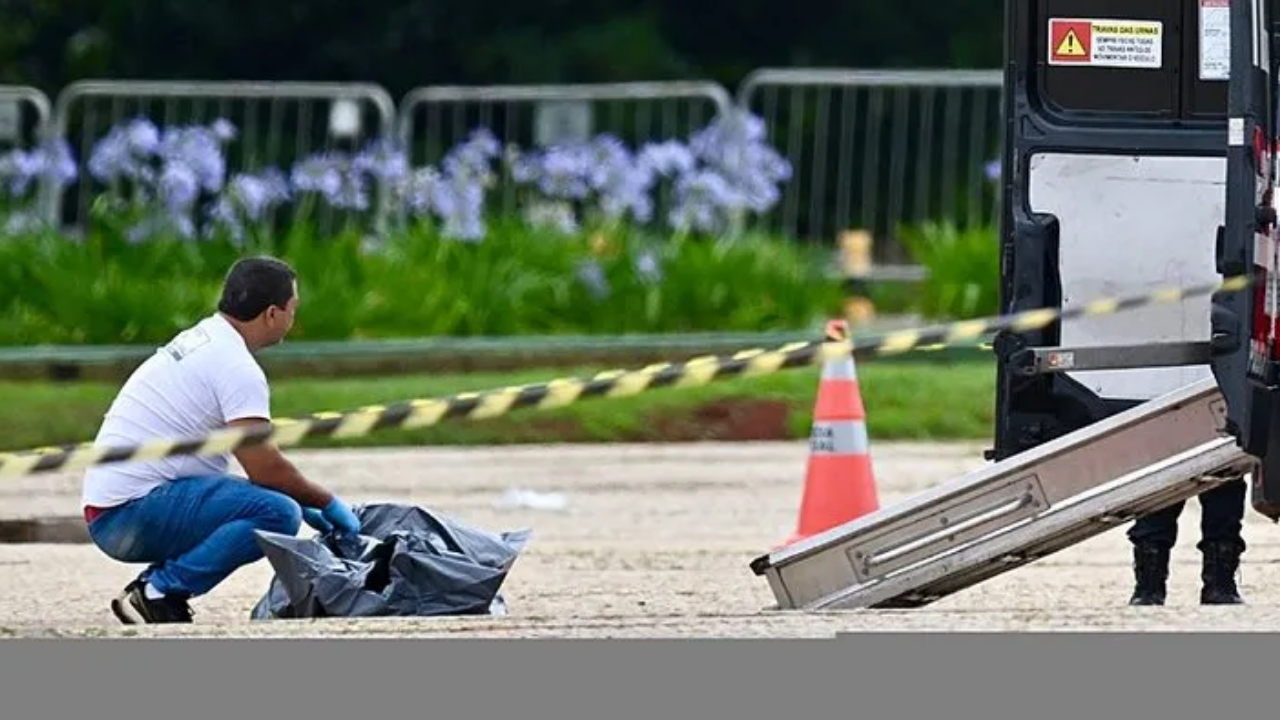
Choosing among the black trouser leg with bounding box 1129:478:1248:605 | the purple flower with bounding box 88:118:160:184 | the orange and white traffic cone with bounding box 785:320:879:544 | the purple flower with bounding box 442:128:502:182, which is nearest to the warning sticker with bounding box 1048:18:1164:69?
the black trouser leg with bounding box 1129:478:1248:605

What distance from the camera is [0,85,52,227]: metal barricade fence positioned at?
19531 mm

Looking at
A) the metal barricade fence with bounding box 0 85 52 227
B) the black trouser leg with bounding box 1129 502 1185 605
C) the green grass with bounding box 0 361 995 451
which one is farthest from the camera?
the metal barricade fence with bounding box 0 85 52 227

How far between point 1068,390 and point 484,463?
5.70 m

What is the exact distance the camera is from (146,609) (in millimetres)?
9555

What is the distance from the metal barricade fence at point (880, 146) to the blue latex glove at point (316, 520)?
35.3 ft

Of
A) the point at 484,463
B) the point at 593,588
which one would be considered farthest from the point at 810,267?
the point at 593,588

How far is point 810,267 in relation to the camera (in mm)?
19438

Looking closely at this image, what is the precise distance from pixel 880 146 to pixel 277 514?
12.0m

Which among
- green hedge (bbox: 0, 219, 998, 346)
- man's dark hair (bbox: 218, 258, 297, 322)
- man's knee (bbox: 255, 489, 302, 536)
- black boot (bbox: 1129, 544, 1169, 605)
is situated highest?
man's dark hair (bbox: 218, 258, 297, 322)

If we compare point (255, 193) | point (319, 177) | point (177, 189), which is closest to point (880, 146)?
point (319, 177)

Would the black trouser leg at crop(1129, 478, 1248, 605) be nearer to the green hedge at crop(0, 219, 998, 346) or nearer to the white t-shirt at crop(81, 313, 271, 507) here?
the white t-shirt at crop(81, 313, 271, 507)

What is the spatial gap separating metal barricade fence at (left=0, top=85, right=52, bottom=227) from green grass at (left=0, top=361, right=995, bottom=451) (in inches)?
104

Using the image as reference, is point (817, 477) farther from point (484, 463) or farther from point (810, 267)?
point (810, 267)

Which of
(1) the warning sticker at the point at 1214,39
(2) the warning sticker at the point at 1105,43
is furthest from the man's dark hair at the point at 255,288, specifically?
(1) the warning sticker at the point at 1214,39
